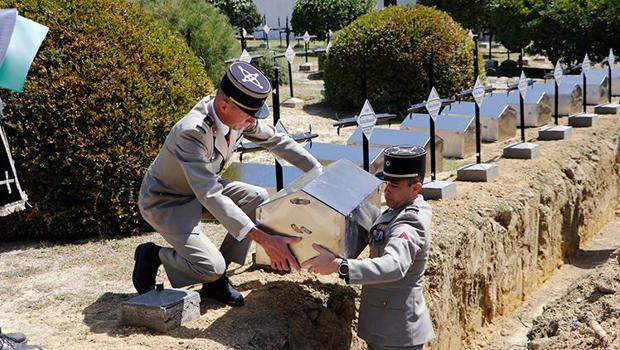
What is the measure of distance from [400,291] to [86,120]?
2984mm

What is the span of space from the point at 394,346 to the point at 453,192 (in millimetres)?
3181

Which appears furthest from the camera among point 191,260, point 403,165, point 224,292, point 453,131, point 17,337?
point 453,131

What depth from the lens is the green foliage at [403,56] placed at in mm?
12102

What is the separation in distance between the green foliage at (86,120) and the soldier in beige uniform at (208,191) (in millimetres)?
1537

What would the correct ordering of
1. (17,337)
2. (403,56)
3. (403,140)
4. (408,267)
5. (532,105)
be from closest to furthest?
(408,267)
(17,337)
(403,140)
(532,105)
(403,56)

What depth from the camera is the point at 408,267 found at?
3.89 m

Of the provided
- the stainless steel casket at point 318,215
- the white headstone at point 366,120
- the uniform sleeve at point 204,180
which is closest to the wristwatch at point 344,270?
the stainless steel casket at point 318,215

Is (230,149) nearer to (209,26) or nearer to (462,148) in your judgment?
(462,148)

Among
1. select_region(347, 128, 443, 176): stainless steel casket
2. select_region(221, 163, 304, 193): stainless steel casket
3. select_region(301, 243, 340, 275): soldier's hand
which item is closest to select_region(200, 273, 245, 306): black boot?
select_region(301, 243, 340, 275): soldier's hand

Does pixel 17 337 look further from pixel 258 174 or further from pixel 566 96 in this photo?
pixel 566 96

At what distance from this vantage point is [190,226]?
448 cm

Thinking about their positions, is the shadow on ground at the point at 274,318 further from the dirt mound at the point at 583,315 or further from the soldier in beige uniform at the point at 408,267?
the dirt mound at the point at 583,315

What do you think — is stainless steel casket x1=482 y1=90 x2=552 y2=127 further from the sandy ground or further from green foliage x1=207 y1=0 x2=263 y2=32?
green foliage x1=207 y1=0 x2=263 y2=32

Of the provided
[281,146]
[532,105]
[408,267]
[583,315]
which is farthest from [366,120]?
[532,105]
